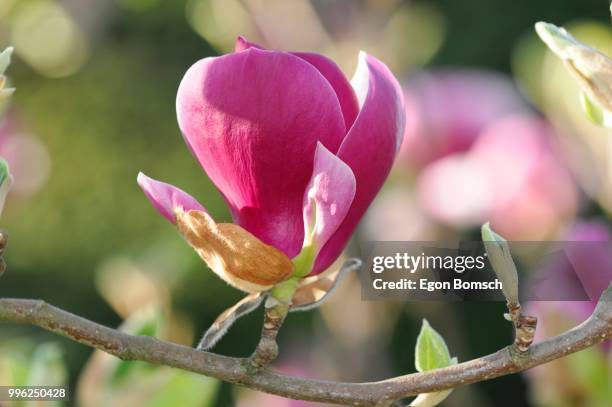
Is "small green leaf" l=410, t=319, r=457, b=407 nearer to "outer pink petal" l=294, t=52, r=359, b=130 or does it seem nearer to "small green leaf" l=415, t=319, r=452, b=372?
"small green leaf" l=415, t=319, r=452, b=372

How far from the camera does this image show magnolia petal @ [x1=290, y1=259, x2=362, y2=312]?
17.7 inches

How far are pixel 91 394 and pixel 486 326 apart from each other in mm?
2218

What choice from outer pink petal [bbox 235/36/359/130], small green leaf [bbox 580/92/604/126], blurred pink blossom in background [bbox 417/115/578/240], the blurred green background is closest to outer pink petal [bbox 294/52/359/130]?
outer pink petal [bbox 235/36/359/130]

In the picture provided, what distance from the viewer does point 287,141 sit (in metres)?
0.40

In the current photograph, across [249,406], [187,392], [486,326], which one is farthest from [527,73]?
[486,326]

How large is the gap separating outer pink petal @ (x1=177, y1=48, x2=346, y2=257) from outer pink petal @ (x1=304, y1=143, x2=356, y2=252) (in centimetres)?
1

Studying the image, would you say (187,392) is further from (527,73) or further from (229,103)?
(527,73)

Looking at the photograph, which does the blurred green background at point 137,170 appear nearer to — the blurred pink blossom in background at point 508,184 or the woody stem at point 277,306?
the blurred pink blossom in background at point 508,184

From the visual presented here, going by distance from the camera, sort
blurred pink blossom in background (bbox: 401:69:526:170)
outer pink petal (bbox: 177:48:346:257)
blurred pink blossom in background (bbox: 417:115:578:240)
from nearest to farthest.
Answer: outer pink petal (bbox: 177:48:346:257), blurred pink blossom in background (bbox: 417:115:578:240), blurred pink blossom in background (bbox: 401:69:526:170)

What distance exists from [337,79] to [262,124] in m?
0.05

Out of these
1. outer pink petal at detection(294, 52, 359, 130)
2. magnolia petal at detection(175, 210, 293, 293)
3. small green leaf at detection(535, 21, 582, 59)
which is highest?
small green leaf at detection(535, 21, 582, 59)

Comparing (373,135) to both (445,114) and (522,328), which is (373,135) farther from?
(445,114)

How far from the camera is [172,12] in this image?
3.39 m

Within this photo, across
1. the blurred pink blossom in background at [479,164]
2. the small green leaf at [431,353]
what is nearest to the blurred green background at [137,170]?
the blurred pink blossom in background at [479,164]
